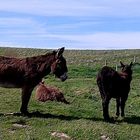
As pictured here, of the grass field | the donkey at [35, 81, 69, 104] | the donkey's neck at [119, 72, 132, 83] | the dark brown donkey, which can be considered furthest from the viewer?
the donkey at [35, 81, 69, 104]

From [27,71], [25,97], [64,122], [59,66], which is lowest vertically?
[64,122]

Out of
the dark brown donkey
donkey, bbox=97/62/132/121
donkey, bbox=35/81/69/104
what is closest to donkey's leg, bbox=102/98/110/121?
donkey, bbox=97/62/132/121

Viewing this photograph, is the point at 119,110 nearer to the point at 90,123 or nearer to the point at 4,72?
the point at 90,123

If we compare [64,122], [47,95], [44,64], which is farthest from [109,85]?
[47,95]

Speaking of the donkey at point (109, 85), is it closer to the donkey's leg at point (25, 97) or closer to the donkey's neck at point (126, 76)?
the donkey's neck at point (126, 76)

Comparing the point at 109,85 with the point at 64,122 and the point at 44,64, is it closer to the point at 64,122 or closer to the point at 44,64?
the point at 64,122

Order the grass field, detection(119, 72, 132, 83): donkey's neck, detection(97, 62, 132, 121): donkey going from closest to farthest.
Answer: the grass field, detection(97, 62, 132, 121): donkey, detection(119, 72, 132, 83): donkey's neck

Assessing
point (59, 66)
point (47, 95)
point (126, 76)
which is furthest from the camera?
point (47, 95)

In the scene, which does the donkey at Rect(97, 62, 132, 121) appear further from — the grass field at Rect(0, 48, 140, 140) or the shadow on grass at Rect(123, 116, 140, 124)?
the shadow on grass at Rect(123, 116, 140, 124)

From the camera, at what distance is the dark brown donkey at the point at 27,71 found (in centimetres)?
1493

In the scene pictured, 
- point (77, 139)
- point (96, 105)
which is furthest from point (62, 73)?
point (96, 105)

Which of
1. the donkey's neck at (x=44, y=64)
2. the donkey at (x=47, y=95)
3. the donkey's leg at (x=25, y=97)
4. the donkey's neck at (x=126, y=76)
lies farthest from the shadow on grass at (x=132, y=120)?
the donkey at (x=47, y=95)

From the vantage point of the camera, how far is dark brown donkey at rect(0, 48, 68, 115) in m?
14.9

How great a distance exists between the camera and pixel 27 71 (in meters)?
15.0
